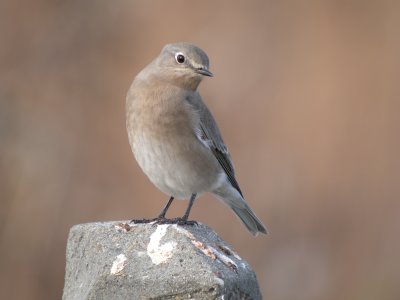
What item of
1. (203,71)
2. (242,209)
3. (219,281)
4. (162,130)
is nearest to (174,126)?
(162,130)

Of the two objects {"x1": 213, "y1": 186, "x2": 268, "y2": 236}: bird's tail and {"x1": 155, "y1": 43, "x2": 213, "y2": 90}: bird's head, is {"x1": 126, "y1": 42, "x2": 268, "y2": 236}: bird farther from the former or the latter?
{"x1": 213, "y1": 186, "x2": 268, "y2": 236}: bird's tail

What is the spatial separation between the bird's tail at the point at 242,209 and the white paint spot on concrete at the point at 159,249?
8.74 feet

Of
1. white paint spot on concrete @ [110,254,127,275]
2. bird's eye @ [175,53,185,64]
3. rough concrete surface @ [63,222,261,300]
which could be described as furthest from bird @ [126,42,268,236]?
white paint spot on concrete @ [110,254,127,275]

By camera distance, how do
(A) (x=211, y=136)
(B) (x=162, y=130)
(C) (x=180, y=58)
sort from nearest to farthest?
(B) (x=162, y=130) < (C) (x=180, y=58) < (A) (x=211, y=136)

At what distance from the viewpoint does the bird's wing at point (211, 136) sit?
7801 mm

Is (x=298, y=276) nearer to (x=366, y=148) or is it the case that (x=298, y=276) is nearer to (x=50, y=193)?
(x=366, y=148)

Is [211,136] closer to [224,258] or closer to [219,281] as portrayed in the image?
[224,258]

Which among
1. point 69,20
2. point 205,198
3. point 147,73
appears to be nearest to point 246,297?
point 147,73

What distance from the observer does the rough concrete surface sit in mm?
5207

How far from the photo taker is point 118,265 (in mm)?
5414

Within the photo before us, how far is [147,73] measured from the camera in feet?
25.6

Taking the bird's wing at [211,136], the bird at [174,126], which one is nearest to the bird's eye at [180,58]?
the bird at [174,126]

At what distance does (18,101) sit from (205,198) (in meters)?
2.48

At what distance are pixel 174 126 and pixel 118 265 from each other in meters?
2.26
